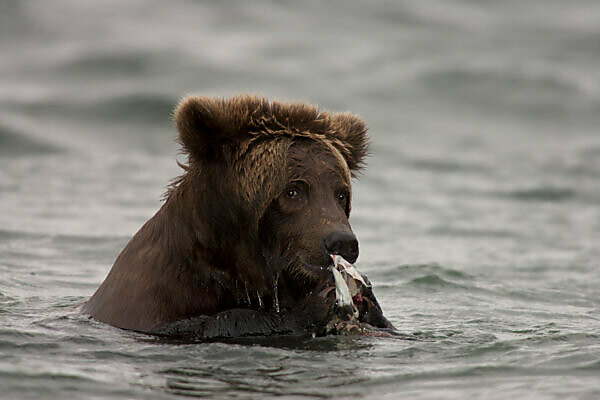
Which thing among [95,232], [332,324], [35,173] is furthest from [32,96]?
[332,324]

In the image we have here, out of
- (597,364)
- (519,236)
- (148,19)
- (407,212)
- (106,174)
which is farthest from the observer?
(148,19)

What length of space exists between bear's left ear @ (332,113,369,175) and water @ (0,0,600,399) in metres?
1.37

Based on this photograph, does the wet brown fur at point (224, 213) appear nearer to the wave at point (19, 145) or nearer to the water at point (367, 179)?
the water at point (367, 179)

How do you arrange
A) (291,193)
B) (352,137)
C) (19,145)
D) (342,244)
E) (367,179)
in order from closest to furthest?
(342,244), (291,193), (352,137), (367,179), (19,145)

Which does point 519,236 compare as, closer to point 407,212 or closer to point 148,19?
point 407,212

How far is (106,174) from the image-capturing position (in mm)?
18969

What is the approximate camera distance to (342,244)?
6.65 metres

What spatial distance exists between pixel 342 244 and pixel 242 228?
91cm

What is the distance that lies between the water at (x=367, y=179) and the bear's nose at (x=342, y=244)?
30.4 inches

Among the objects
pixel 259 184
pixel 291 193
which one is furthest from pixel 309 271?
pixel 259 184

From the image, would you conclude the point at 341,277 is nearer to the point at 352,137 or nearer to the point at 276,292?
the point at 276,292

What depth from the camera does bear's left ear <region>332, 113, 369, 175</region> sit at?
762 cm

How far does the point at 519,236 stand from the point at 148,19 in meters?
15.4

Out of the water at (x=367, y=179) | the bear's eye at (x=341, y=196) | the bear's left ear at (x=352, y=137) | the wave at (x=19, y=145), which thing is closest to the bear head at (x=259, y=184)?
the bear's eye at (x=341, y=196)
